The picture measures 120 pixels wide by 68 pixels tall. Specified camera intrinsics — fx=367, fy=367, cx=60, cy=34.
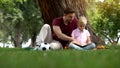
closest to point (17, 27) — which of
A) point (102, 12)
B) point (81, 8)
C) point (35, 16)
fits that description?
point (35, 16)

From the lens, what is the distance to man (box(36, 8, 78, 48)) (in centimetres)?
788

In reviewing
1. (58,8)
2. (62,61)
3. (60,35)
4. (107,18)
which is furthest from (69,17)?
(107,18)

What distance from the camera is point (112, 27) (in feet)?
134

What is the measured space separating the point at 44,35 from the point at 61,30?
1.57 feet

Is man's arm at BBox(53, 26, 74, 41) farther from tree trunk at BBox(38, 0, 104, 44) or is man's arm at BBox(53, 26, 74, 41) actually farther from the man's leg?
tree trunk at BBox(38, 0, 104, 44)

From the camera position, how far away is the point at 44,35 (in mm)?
7969

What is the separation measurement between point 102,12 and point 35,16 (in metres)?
7.93

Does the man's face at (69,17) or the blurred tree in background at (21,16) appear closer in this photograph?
the man's face at (69,17)

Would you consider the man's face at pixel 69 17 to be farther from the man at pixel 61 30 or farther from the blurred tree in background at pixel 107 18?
the blurred tree in background at pixel 107 18

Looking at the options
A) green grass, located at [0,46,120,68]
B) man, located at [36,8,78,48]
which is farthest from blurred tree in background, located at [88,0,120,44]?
green grass, located at [0,46,120,68]

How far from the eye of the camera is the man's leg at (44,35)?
7891mm

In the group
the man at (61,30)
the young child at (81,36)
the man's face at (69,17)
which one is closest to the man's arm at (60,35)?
the man at (61,30)

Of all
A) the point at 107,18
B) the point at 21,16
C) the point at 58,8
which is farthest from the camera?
the point at 107,18

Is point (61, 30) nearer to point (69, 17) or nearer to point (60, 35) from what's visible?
point (60, 35)
